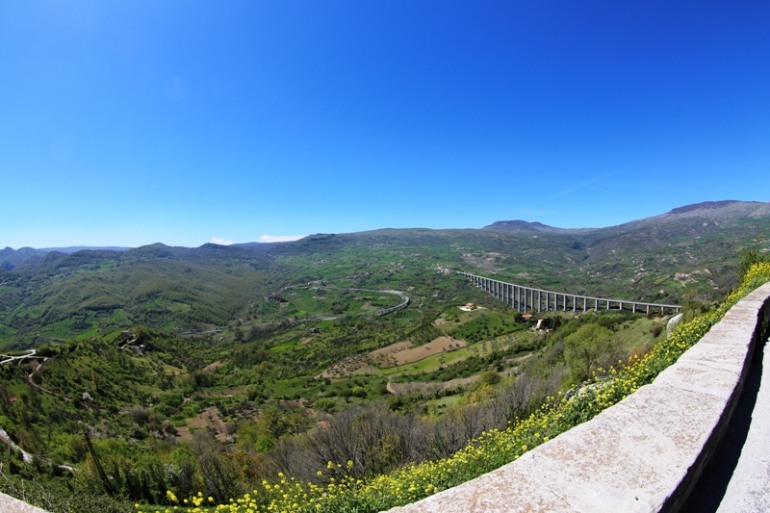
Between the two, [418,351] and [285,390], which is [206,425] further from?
[418,351]

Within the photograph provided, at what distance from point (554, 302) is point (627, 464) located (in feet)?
468

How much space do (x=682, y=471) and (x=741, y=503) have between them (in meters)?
0.84

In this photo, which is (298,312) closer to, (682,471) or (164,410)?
(164,410)

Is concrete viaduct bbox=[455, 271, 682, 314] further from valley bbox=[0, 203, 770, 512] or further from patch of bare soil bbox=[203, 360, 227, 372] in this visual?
patch of bare soil bbox=[203, 360, 227, 372]

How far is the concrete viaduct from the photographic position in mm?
101537

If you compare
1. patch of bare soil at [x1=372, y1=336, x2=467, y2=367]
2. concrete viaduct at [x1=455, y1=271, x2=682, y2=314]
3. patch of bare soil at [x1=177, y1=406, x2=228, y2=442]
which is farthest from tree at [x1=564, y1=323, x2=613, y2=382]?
concrete viaduct at [x1=455, y1=271, x2=682, y2=314]

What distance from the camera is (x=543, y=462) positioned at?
382cm

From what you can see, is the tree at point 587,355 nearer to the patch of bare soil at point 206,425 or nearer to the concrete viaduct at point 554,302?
the patch of bare soil at point 206,425

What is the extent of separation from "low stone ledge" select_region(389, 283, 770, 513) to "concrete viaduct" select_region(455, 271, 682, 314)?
101179 mm

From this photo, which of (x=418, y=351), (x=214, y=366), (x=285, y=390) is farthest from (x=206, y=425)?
(x=214, y=366)

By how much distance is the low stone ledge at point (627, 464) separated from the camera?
10.7 feet

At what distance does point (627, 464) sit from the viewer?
3.61 m

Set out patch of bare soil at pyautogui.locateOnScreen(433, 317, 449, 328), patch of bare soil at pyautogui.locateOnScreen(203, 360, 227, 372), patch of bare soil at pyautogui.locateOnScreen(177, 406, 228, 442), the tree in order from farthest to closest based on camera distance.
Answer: patch of bare soil at pyautogui.locateOnScreen(433, 317, 449, 328), patch of bare soil at pyautogui.locateOnScreen(203, 360, 227, 372), patch of bare soil at pyautogui.locateOnScreen(177, 406, 228, 442), the tree

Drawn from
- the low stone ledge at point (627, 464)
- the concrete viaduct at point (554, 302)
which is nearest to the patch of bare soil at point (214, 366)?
the concrete viaduct at point (554, 302)
